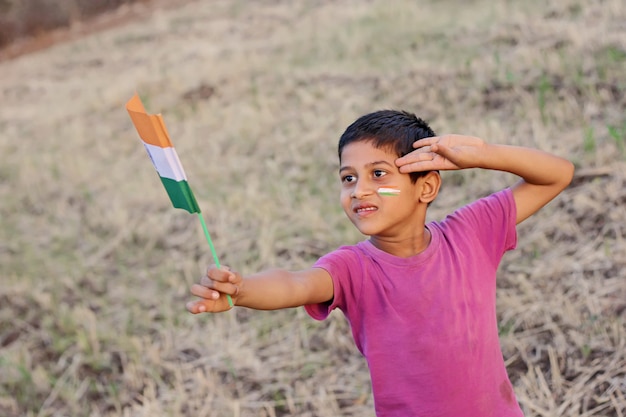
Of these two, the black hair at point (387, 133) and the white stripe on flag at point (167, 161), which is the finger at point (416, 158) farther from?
the white stripe on flag at point (167, 161)

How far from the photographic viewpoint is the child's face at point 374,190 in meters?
2.33

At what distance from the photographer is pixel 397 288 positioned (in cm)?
235

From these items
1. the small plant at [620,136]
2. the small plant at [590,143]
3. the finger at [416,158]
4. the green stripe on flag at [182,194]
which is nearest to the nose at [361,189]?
the finger at [416,158]

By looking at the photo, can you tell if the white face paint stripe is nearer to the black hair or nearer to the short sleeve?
the black hair

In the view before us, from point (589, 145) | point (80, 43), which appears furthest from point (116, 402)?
point (80, 43)

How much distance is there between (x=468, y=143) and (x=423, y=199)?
0.71 feet

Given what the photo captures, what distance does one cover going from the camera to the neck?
2.44 metres

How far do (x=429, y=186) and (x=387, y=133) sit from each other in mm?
217

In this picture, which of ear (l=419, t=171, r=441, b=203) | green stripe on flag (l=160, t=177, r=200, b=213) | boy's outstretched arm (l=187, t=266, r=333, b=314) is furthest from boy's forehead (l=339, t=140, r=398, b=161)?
green stripe on flag (l=160, t=177, r=200, b=213)

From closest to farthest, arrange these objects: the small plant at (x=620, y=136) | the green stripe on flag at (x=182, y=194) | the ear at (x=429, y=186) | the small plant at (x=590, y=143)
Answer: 1. the green stripe on flag at (x=182, y=194)
2. the ear at (x=429, y=186)
3. the small plant at (x=620, y=136)
4. the small plant at (x=590, y=143)

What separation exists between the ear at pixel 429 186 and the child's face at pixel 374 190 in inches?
2.1

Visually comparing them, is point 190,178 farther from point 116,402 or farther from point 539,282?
point 539,282

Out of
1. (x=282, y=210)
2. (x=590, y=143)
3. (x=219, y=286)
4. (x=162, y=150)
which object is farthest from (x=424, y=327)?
(x=282, y=210)

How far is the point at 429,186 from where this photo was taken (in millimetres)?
2457
